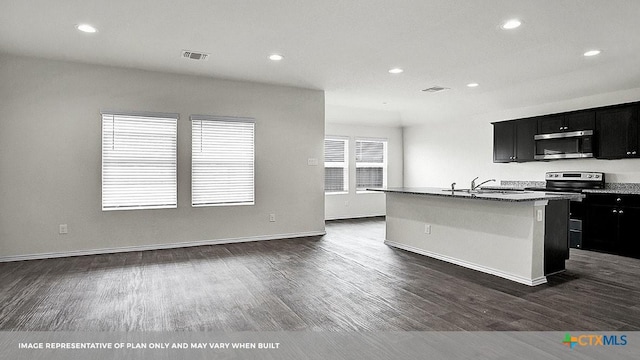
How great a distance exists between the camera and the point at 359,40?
4.15m

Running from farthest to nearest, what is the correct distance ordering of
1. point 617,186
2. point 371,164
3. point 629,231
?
point 371,164 → point 617,186 → point 629,231

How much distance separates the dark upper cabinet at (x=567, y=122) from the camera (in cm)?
573

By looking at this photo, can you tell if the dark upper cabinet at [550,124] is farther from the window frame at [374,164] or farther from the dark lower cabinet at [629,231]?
Answer: the window frame at [374,164]

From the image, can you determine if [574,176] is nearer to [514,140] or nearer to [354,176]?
[514,140]

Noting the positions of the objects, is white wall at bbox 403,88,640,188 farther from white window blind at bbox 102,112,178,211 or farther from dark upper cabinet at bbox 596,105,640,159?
white window blind at bbox 102,112,178,211

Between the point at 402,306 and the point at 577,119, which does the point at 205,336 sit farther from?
the point at 577,119

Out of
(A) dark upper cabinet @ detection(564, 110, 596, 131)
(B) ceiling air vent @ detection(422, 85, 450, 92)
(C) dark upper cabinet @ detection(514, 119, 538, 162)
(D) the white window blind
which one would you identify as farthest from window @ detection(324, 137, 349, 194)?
(A) dark upper cabinet @ detection(564, 110, 596, 131)

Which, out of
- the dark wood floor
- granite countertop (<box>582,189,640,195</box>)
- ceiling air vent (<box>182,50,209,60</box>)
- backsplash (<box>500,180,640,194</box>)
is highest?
ceiling air vent (<box>182,50,209,60</box>)

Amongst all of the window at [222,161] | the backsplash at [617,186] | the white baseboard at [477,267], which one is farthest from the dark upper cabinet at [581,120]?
the window at [222,161]

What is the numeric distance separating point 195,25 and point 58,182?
9.54ft

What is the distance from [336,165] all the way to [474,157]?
9.96 ft

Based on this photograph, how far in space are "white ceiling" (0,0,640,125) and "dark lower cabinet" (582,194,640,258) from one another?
174 centimetres

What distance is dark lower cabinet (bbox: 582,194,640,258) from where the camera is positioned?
16.4 feet

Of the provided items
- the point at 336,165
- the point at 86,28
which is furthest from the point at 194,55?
the point at 336,165
